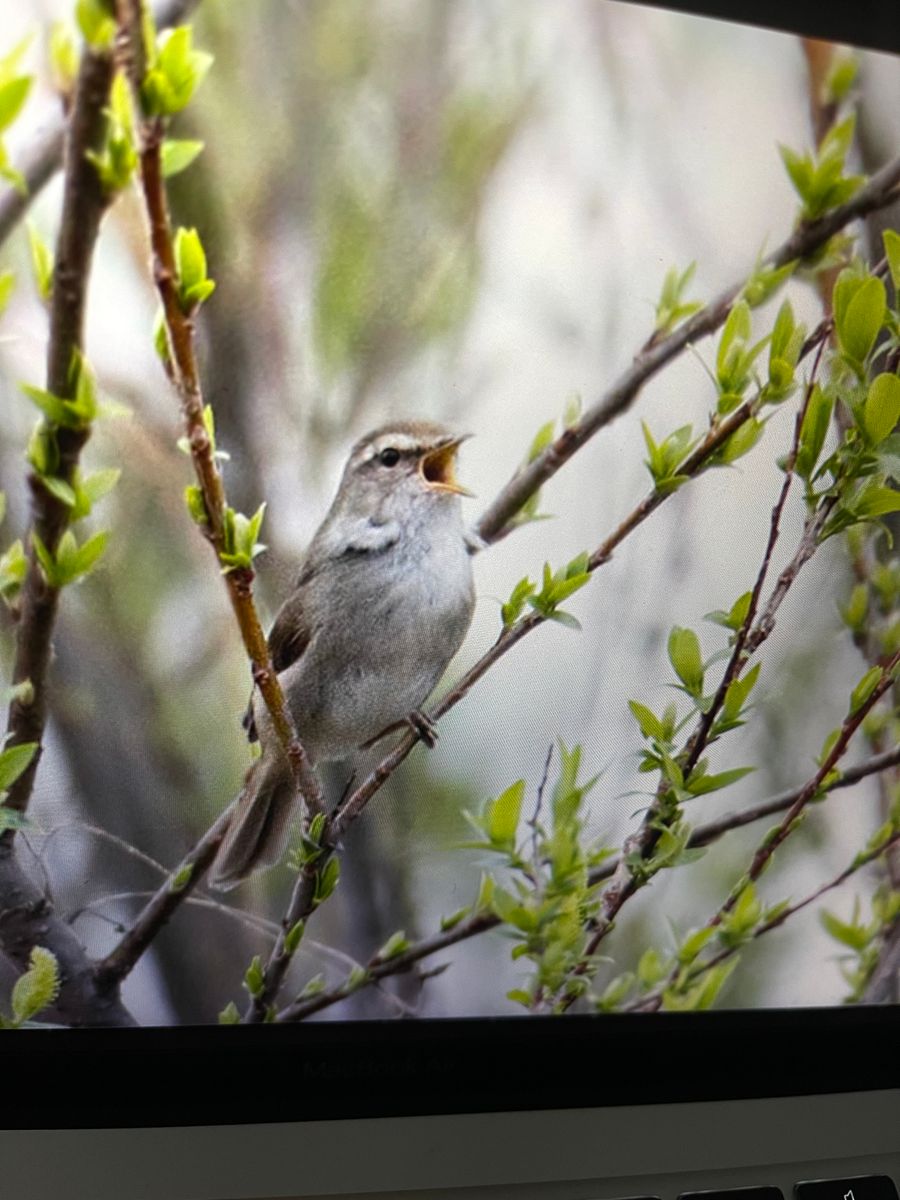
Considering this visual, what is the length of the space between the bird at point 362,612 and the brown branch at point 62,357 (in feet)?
0.26

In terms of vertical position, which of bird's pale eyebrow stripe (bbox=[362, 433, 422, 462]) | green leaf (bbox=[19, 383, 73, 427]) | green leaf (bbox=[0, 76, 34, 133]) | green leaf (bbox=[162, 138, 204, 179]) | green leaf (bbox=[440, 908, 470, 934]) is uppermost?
green leaf (bbox=[0, 76, 34, 133])

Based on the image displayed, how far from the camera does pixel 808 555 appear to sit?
1.69 ft

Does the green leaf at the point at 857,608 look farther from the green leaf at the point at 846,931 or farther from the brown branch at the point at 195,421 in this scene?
the brown branch at the point at 195,421

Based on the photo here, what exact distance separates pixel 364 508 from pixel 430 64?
172mm

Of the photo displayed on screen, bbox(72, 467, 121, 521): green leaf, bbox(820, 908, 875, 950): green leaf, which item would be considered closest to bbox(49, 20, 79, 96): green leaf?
the photo displayed on screen

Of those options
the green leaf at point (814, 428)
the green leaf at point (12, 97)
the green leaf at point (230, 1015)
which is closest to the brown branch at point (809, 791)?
the green leaf at point (814, 428)

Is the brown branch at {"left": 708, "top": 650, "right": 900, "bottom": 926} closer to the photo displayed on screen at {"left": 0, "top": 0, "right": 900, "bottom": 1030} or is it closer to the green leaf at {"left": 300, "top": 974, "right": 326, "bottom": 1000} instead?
the photo displayed on screen at {"left": 0, "top": 0, "right": 900, "bottom": 1030}

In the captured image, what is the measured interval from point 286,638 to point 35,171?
19 centimetres

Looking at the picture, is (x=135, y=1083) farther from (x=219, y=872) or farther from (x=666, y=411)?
(x=666, y=411)

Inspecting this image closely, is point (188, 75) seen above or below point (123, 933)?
above

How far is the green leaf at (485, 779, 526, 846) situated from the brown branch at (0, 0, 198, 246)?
28cm

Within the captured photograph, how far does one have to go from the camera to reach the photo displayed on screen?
16.0 inches

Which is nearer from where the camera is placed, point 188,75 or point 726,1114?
point 188,75

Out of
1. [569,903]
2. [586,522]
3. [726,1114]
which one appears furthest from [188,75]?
[726,1114]
